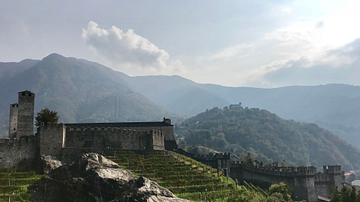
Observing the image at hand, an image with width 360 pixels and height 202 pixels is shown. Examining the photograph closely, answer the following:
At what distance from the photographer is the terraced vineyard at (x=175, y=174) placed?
42.6m

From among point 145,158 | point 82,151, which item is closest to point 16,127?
point 82,151

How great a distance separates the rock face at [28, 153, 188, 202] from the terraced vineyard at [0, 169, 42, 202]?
104cm

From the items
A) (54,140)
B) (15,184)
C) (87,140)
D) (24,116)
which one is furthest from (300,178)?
(24,116)

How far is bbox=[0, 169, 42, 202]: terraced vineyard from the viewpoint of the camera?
35950 mm

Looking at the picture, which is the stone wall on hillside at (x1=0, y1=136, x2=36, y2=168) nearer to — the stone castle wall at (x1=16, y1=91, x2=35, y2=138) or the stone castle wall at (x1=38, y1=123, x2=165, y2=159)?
the stone castle wall at (x1=38, y1=123, x2=165, y2=159)

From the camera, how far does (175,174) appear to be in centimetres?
4697

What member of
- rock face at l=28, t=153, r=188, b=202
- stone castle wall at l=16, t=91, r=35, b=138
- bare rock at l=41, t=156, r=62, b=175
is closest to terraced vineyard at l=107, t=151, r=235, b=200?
rock face at l=28, t=153, r=188, b=202

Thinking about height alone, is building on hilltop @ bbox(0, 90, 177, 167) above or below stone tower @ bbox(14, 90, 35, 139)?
below

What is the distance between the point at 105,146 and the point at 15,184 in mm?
15761

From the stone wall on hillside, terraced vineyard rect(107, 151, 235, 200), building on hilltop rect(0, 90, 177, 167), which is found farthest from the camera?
building on hilltop rect(0, 90, 177, 167)

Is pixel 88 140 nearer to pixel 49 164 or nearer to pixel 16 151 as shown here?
pixel 49 164

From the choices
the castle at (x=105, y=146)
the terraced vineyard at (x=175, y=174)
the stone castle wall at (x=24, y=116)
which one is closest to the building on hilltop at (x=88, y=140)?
the castle at (x=105, y=146)

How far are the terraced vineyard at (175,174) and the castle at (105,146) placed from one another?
3.54 meters

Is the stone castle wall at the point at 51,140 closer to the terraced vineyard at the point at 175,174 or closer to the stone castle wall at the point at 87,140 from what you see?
the stone castle wall at the point at 87,140
